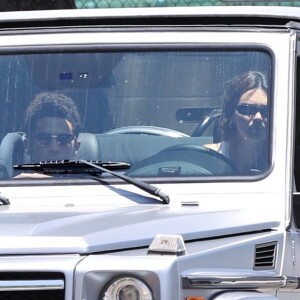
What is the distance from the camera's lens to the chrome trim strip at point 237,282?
9.51 ft

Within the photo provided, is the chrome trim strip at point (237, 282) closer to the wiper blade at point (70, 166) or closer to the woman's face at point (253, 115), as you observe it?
the woman's face at point (253, 115)

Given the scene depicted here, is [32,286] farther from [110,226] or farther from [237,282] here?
[237,282]

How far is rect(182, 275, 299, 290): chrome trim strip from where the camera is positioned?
2899 mm

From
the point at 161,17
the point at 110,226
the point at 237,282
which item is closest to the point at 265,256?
the point at 237,282

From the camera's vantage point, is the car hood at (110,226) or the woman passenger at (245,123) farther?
the woman passenger at (245,123)

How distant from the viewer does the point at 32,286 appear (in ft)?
9.28

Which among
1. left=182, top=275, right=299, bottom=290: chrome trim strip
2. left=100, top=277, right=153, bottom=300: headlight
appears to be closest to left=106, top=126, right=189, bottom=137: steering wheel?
left=182, top=275, right=299, bottom=290: chrome trim strip

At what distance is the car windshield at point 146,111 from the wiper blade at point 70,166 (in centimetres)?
3

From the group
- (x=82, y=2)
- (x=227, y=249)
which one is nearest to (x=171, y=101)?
(x=227, y=249)

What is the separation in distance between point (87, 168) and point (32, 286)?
35.5 inches

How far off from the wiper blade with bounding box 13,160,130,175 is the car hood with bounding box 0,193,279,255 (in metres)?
0.20

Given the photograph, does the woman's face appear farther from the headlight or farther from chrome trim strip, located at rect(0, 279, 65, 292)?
chrome trim strip, located at rect(0, 279, 65, 292)

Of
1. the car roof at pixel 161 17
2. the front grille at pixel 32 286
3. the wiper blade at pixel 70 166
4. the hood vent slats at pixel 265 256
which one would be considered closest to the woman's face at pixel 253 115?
the car roof at pixel 161 17

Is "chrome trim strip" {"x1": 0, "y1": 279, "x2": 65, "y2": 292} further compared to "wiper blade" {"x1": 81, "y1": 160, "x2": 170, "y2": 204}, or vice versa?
"wiper blade" {"x1": 81, "y1": 160, "x2": 170, "y2": 204}
